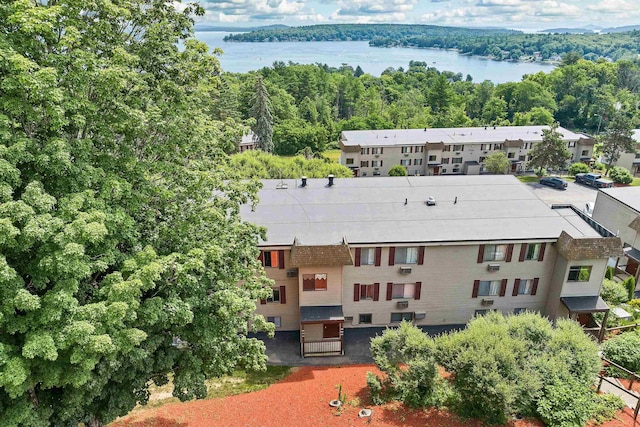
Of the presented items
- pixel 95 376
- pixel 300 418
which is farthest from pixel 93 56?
pixel 300 418

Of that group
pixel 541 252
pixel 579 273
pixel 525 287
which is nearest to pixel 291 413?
pixel 525 287

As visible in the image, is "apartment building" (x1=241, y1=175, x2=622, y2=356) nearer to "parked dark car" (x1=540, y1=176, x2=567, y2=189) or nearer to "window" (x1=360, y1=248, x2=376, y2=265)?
"window" (x1=360, y1=248, x2=376, y2=265)

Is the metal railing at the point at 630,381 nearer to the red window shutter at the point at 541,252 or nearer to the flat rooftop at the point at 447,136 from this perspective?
the red window shutter at the point at 541,252

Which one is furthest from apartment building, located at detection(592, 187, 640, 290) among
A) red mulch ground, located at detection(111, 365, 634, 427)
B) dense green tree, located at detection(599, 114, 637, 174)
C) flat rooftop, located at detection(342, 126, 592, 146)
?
dense green tree, located at detection(599, 114, 637, 174)

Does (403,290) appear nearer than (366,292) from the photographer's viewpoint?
No

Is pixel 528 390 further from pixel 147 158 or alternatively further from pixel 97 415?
pixel 147 158

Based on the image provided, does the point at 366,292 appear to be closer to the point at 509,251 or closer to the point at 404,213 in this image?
the point at 404,213
